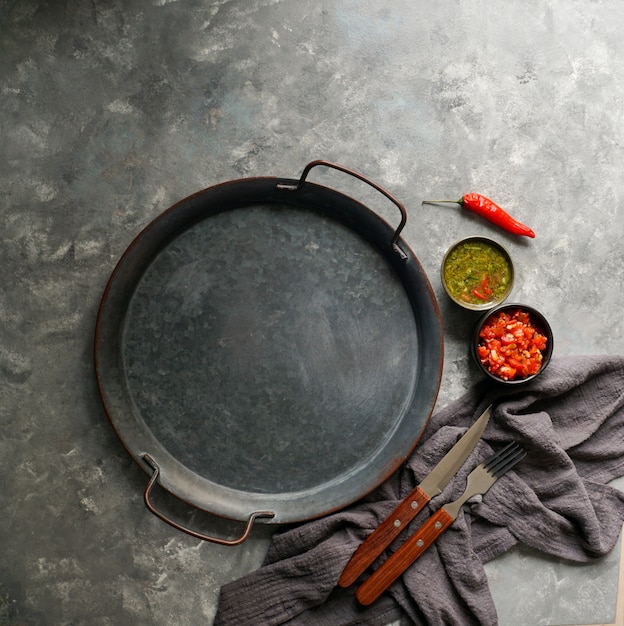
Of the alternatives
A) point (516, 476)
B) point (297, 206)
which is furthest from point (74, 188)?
point (516, 476)

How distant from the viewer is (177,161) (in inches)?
76.1

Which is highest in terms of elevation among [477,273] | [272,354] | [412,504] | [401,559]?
[477,273]

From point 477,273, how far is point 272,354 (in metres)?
0.62

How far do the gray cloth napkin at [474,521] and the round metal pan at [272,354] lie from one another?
3.6 inches

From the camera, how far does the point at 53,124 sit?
1.91m

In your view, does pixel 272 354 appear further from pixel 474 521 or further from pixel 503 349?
pixel 474 521

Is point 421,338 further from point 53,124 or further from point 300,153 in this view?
point 53,124

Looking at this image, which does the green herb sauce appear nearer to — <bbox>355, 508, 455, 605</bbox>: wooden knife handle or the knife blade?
the knife blade

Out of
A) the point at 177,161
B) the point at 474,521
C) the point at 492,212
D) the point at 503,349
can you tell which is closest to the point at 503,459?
the point at 474,521

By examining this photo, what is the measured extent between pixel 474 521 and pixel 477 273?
71 centimetres

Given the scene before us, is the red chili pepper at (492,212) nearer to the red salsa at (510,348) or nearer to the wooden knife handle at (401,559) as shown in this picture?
the red salsa at (510,348)

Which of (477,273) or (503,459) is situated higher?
(477,273)

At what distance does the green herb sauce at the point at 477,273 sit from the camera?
1894mm

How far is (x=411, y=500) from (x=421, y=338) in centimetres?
45
